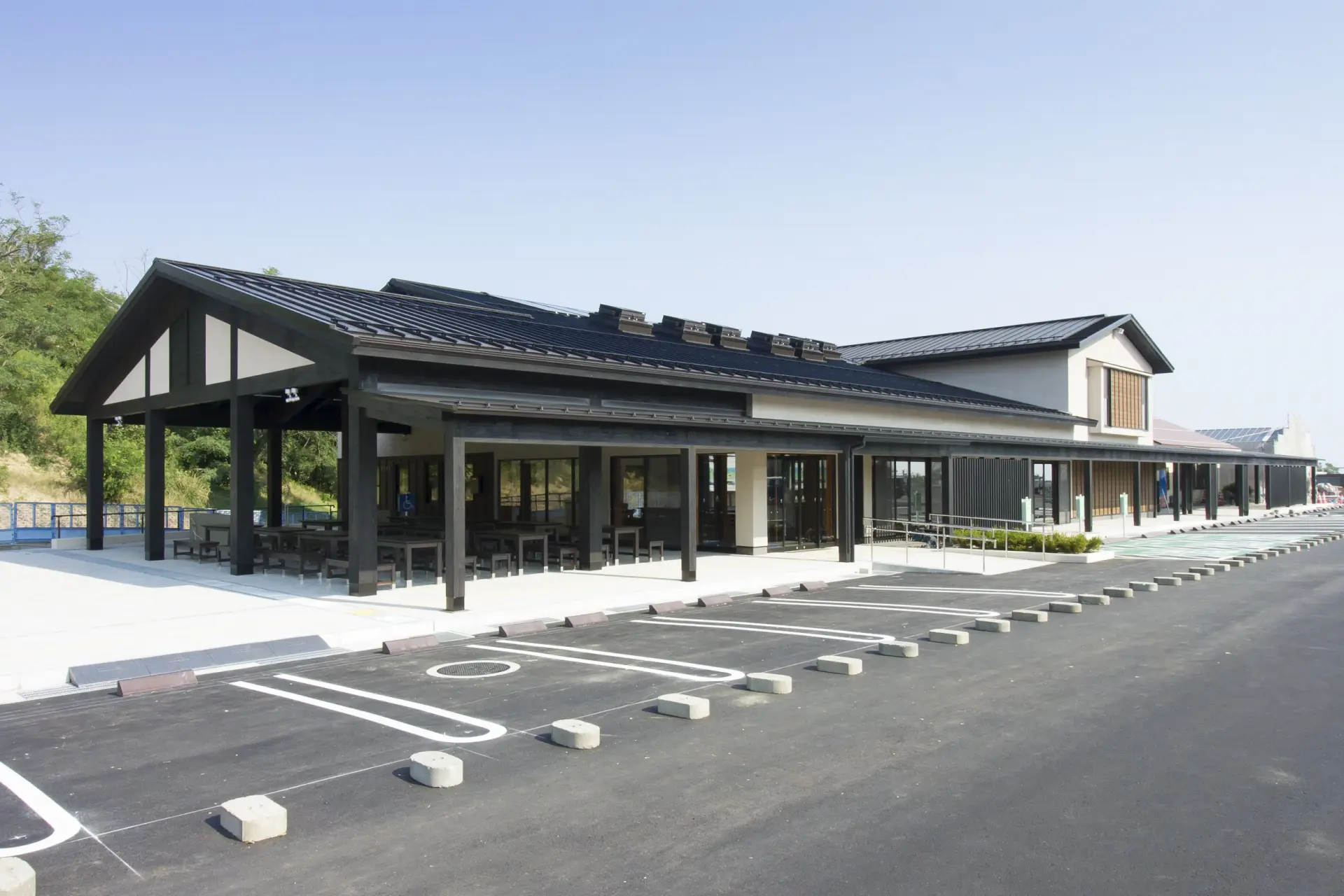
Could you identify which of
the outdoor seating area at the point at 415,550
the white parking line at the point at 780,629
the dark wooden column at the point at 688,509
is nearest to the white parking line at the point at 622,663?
the white parking line at the point at 780,629

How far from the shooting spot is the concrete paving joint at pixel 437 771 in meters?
5.59

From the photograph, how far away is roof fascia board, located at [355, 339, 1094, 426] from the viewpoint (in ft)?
44.0

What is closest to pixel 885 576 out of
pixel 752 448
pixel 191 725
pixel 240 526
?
pixel 752 448

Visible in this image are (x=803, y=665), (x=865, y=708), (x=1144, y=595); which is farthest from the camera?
(x=1144, y=595)

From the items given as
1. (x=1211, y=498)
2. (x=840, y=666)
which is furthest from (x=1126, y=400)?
(x=840, y=666)

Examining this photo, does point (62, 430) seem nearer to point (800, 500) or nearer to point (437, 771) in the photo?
point (800, 500)

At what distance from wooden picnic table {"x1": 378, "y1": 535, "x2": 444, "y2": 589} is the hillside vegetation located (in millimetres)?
21193

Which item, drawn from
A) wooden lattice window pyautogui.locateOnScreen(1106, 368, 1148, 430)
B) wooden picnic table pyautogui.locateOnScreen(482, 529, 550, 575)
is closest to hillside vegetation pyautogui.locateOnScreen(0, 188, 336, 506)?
wooden picnic table pyautogui.locateOnScreen(482, 529, 550, 575)

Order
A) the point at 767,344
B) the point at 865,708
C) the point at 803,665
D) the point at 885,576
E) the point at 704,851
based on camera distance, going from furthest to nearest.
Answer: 1. the point at 767,344
2. the point at 885,576
3. the point at 803,665
4. the point at 865,708
5. the point at 704,851

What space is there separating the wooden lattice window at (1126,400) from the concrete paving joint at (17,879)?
115 ft

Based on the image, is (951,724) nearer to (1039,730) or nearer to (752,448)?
(1039,730)

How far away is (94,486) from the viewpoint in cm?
2100

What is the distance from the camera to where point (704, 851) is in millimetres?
4633

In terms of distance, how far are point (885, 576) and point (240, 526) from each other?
38.7ft
